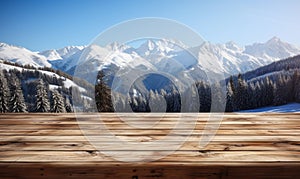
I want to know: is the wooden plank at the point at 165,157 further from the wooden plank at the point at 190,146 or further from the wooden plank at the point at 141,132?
the wooden plank at the point at 141,132

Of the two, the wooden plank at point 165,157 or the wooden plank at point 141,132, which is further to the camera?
the wooden plank at point 141,132

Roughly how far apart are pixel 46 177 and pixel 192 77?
1.57 meters

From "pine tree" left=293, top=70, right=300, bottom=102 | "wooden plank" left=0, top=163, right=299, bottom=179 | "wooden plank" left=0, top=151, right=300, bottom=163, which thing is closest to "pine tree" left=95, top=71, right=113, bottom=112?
"wooden plank" left=0, top=151, right=300, bottom=163

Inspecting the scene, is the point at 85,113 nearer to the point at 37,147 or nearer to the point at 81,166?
the point at 37,147

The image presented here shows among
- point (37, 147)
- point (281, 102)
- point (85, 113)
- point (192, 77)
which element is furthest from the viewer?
point (281, 102)

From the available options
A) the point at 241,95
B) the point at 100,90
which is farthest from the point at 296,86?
the point at 100,90

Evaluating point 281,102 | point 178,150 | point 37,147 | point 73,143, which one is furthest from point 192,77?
point 281,102

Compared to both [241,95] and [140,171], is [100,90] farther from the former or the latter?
[241,95]

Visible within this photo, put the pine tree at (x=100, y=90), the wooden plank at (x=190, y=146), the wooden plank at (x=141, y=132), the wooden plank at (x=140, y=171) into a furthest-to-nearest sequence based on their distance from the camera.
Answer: the pine tree at (x=100, y=90) → the wooden plank at (x=141, y=132) → the wooden plank at (x=190, y=146) → the wooden plank at (x=140, y=171)

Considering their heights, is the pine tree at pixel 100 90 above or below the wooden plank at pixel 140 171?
above

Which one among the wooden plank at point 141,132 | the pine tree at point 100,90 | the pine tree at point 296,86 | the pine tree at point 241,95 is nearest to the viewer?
the wooden plank at point 141,132

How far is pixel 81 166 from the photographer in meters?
1.01

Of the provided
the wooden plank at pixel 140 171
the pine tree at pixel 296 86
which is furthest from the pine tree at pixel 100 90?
the pine tree at pixel 296 86

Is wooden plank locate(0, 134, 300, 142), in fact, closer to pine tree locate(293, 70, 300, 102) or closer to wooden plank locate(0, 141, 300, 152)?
wooden plank locate(0, 141, 300, 152)
